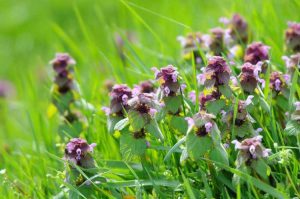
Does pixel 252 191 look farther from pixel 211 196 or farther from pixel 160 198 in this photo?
pixel 160 198

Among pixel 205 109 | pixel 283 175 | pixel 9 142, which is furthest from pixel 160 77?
pixel 9 142

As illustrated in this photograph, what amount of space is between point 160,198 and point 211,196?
8.3 inches

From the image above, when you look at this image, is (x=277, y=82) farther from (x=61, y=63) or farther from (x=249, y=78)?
(x=61, y=63)

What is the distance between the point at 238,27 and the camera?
3.32 metres

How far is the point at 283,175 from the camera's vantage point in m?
2.25

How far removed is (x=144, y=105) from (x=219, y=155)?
0.33m

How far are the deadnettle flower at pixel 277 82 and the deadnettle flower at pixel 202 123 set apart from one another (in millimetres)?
442

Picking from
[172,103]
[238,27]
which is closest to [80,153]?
[172,103]

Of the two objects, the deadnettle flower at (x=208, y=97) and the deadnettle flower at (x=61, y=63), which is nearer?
the deadnettle flower at (x=208, y=97)

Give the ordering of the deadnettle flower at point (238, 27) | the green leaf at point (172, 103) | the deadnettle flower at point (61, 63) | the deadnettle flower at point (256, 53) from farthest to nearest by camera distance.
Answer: the deadnettle flower at point (238, 27), the deadnettle flower at point (61, 63), the deadnettle flower at point (256, 53), the green leaf at point (172, 103)

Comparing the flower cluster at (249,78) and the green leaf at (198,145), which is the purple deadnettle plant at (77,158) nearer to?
the green leaf at (198,145)

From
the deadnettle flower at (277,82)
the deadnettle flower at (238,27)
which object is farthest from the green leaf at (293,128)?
the deadnettle flower at (238,27)

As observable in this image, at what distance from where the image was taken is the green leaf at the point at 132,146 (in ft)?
7.57

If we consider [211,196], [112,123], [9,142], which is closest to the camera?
[211,196]
